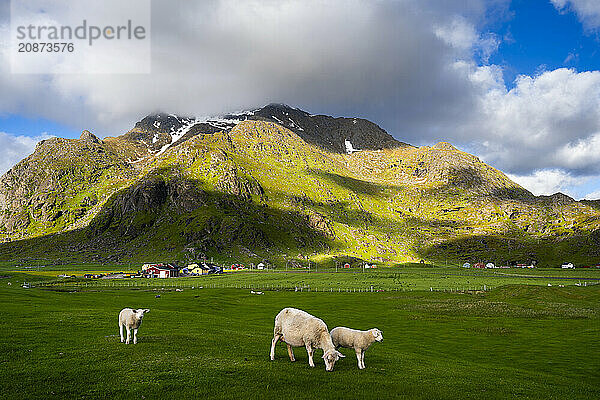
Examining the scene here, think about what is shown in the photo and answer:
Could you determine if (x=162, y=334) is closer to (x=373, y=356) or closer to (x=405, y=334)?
(x=373, y=356)

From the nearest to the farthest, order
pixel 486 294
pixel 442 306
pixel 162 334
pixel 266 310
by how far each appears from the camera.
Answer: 1. pixel 162 334
2. pixel 266 310
3. pixel 442 306
4. pixel 486 294

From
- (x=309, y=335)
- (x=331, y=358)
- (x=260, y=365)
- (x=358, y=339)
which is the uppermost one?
(x=309, y=335)

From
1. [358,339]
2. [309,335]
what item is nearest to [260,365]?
[309,335]

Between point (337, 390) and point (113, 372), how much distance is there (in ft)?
41.4

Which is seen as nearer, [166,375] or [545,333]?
[166,375]

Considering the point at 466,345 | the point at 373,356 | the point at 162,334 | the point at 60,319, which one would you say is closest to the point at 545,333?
the point at 466,345

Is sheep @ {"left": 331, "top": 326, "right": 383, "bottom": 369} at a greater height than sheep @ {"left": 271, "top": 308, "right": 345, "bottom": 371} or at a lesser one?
lesser

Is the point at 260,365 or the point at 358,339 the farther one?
the point at 358,339

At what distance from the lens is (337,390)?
19.7m

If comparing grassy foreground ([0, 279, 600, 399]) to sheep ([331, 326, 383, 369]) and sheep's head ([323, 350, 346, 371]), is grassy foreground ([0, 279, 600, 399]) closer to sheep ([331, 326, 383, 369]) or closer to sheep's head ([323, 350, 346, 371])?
sheep's head ([323, 350, 346, 371])

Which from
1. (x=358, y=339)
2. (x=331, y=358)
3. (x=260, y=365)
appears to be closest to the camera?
(x=331, y=358)

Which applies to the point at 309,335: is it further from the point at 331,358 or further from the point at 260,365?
the point at 260,365

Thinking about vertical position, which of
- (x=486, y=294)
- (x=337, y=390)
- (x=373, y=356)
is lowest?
(x=486, y=294)

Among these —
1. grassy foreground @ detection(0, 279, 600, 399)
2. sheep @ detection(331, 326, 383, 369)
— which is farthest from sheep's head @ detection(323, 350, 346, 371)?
sheep @ detection(331, 326, 383, 369)
